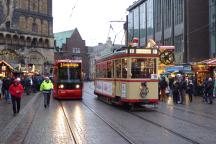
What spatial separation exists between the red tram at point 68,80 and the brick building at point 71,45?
97.2m

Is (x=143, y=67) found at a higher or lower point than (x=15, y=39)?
lower

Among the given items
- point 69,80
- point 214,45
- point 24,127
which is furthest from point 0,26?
point 24,127

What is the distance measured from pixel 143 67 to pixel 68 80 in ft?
35.8

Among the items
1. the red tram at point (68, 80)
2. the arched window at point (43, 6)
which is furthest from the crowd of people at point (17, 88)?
the arched window at point (43, 6)

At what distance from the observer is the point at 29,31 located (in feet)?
275

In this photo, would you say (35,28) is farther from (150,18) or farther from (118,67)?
(118,67)

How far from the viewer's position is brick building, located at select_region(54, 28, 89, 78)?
133 m

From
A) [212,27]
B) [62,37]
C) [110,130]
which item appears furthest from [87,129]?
[62,37]

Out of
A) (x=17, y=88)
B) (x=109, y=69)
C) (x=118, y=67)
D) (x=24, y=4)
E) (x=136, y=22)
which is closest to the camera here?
(x=17, y=88)

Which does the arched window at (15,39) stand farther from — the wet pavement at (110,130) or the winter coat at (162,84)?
the wet pavement at (110,130)

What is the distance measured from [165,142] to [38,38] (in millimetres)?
76016

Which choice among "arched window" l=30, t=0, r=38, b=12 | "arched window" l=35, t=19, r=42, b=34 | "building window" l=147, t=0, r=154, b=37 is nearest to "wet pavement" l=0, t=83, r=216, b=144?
"building window" l=147, t=0, r=154, b=37

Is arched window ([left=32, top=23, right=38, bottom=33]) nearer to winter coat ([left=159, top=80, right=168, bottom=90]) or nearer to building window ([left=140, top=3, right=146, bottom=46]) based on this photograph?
building window ([left=140, top=3, right=146, bottom=46])

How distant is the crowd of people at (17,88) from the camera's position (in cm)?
2084
